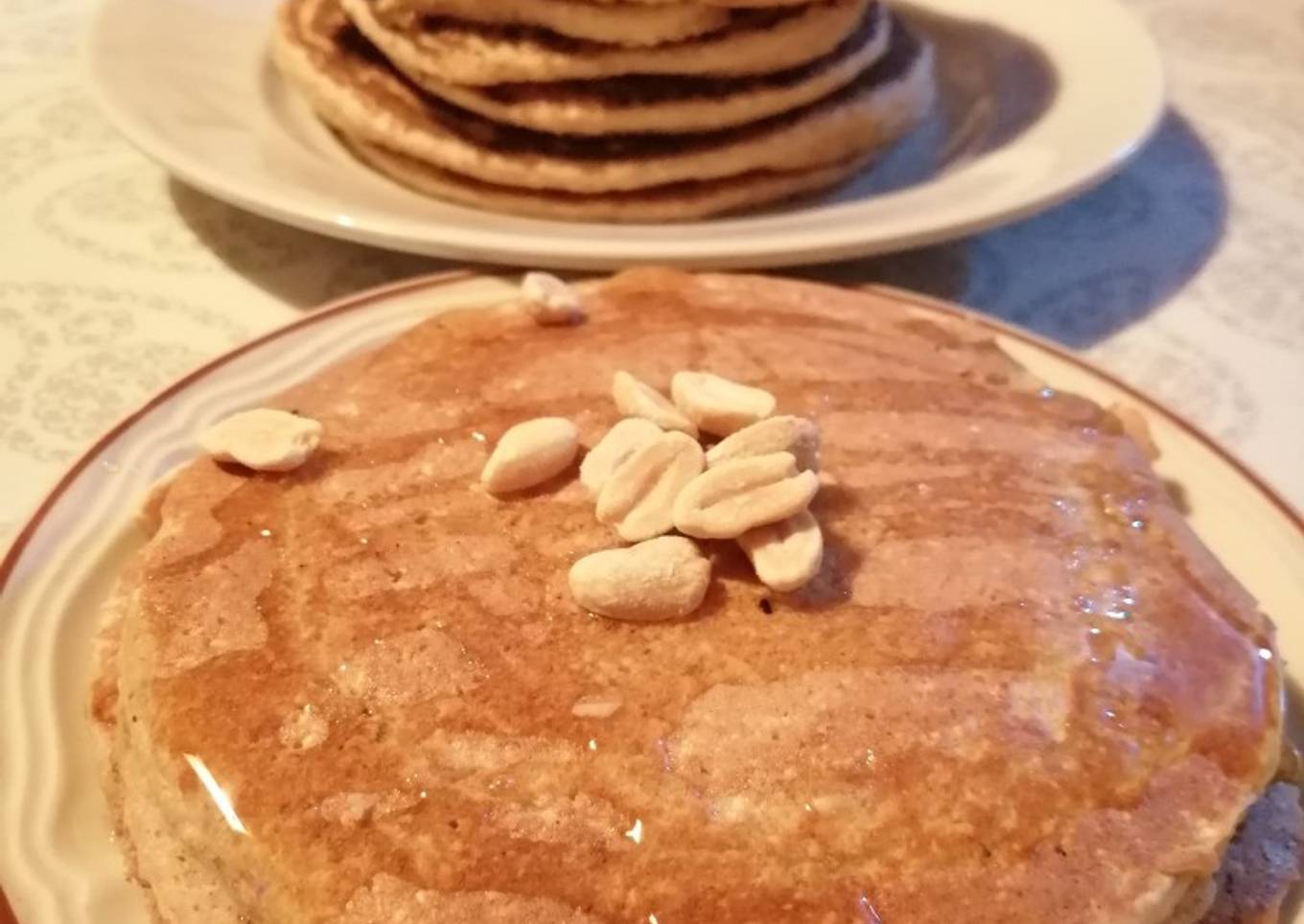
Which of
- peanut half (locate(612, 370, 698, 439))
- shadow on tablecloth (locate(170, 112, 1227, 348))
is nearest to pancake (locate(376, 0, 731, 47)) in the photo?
shadow on tablecloth (locate(170, 112, 1227, 348))

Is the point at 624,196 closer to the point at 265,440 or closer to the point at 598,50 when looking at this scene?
the point at 598,50

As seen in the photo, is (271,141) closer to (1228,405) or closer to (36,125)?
(36,125)

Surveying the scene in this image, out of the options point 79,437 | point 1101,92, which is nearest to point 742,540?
point 79,437

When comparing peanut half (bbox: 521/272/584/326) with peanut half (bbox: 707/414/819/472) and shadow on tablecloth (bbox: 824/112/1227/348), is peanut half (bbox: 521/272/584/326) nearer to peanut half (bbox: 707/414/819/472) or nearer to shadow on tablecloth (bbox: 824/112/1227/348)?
peanut half (bbox: 707/414/819/472)

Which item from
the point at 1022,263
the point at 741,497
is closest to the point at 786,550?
the point at 741,497

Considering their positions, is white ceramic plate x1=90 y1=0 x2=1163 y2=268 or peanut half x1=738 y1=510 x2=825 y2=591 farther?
white ceramic plate x1=90 y1=0 x2=1163 y2=268

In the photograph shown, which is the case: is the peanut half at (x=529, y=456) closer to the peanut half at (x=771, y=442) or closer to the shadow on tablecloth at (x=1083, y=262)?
the peanut half at (x=771, y=442)

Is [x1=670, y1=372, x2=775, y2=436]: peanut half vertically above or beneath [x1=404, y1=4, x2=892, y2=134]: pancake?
above

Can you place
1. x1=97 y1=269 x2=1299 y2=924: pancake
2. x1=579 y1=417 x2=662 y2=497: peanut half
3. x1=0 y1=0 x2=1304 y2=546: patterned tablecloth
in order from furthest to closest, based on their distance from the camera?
x1=0 y1=0 x2=1304 y2=546: patterned tablecloth → x1=579 y1=417 x2=662 y2=497: peanut half → x1=97 y1=269 x2=1299 y2=924: pancake
